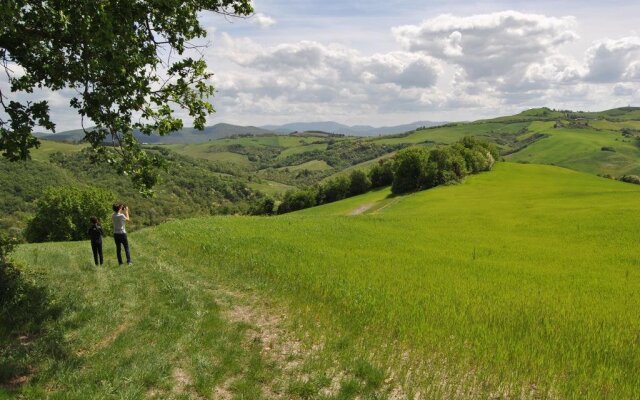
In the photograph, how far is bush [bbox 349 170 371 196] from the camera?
107m

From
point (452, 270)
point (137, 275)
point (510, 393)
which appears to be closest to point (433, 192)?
point (452, 270)

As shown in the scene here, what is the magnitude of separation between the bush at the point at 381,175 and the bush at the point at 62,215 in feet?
208

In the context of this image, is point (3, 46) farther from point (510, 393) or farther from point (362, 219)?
point (362, 219)

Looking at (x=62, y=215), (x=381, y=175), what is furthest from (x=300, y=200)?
(x=62, y=215)

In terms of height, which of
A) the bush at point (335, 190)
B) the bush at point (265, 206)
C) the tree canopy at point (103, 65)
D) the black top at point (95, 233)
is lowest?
the bush at point (265, 206)

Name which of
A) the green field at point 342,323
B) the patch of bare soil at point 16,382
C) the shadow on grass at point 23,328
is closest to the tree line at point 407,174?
the green field at point 342,323

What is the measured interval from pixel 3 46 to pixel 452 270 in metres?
17.0

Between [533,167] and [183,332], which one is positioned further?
[533,167]

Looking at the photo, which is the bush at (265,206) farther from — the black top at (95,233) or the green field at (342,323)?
the black top at (95,233)

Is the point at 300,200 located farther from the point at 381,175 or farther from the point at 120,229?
the point at 120,229

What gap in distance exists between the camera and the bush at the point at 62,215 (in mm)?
63750

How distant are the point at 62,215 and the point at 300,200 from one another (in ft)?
182

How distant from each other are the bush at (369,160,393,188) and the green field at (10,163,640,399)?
3295 inches

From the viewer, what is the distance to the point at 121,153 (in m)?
11.8
